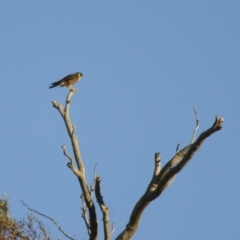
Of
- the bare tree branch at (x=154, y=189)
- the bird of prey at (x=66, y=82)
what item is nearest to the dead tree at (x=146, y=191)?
the bare tree branch at (x=154, y=189)

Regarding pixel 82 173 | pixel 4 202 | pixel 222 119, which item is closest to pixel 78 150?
pixel 82 173

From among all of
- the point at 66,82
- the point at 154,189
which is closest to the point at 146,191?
the point at 154,189

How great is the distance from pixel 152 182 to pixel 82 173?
654 millimetres

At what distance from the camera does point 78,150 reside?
19.8 ft

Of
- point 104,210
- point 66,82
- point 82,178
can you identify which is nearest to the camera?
point 104,210

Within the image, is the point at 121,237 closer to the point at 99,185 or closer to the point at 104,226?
the point at 104,226

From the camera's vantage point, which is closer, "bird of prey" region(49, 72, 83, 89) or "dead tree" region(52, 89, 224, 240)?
"dead tree" region(52, 89, 224, 240)

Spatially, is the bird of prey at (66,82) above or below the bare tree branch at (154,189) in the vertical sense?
above

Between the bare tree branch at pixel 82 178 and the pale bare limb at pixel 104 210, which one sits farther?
the bare tree branch at pixel 82 178

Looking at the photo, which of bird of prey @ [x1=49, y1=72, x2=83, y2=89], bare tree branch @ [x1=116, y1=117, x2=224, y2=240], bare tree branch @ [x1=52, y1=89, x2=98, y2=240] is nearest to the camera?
bare tree branch @ [x1=116, y1=117, x2=224, y2=240]

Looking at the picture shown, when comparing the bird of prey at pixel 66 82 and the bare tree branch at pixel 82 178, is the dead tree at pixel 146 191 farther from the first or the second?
the bird of prey at pixel 66 82

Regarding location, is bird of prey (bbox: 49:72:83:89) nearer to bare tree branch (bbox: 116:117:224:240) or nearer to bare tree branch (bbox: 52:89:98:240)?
bare tree branch (bbox: 52:89:98:240)

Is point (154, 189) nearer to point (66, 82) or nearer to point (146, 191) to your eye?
point (146, 191)

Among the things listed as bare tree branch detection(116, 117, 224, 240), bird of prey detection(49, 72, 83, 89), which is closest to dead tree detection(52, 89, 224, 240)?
bare tree branch detection(116, 117, 224, 240)
